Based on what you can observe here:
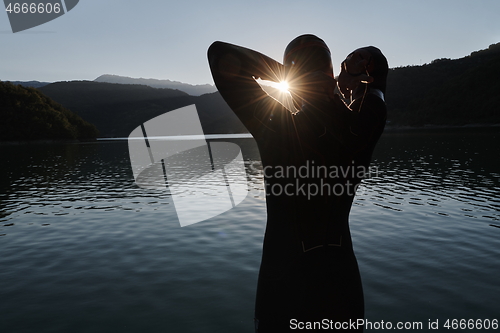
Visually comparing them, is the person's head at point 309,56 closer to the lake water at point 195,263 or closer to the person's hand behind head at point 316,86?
Result: the person's hand behind head at point 316,86

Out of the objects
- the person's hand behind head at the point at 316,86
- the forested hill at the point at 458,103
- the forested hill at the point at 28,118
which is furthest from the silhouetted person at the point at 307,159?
the forested hill at the point at 458,103

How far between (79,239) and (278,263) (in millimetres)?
12379

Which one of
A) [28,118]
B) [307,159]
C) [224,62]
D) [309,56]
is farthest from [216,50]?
[28,118]

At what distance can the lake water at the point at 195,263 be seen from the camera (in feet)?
22.6

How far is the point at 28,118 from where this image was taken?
415 ft

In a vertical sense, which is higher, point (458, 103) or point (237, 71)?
point (237, 71)

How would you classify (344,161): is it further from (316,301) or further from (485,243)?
(485,243)

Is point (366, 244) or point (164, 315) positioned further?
point (366, 244)

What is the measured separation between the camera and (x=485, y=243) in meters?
11.2

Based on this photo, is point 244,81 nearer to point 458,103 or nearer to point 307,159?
point 307,159

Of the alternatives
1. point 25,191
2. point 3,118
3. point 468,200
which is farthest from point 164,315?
point 3,118

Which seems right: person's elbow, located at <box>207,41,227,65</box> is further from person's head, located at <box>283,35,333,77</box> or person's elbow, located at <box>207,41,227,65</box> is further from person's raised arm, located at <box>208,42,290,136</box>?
person's head, located at <box>283,35,333,77</box>

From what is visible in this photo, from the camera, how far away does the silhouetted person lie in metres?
1.46

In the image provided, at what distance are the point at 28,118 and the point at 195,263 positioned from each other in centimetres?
14178
